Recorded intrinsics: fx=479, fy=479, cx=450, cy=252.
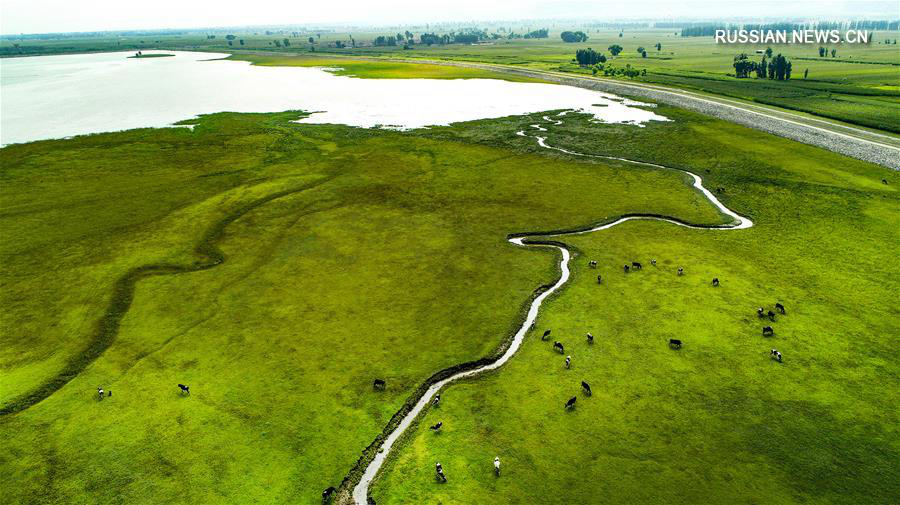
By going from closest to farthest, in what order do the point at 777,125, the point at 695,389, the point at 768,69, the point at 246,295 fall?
the point at 695,389 < the point at 246,295 < the point at 777,125 < the point at 768,69

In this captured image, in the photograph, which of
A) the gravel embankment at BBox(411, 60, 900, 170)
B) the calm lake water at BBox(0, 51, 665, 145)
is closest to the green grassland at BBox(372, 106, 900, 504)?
the gravel embankment at BBox(411, 60, 900, 170)

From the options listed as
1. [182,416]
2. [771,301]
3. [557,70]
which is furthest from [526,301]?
[557,70]

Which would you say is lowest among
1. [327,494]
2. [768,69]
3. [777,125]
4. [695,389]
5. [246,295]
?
[327,494]

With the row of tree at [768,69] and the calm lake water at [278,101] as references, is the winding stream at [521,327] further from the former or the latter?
the row of tree at [768,69]

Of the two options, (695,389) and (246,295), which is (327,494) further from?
(695,389)

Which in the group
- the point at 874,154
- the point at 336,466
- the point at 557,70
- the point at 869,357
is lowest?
the point at 336,466

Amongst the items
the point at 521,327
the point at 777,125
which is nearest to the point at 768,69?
the point at 777,125

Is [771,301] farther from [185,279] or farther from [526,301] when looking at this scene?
[185,279]
